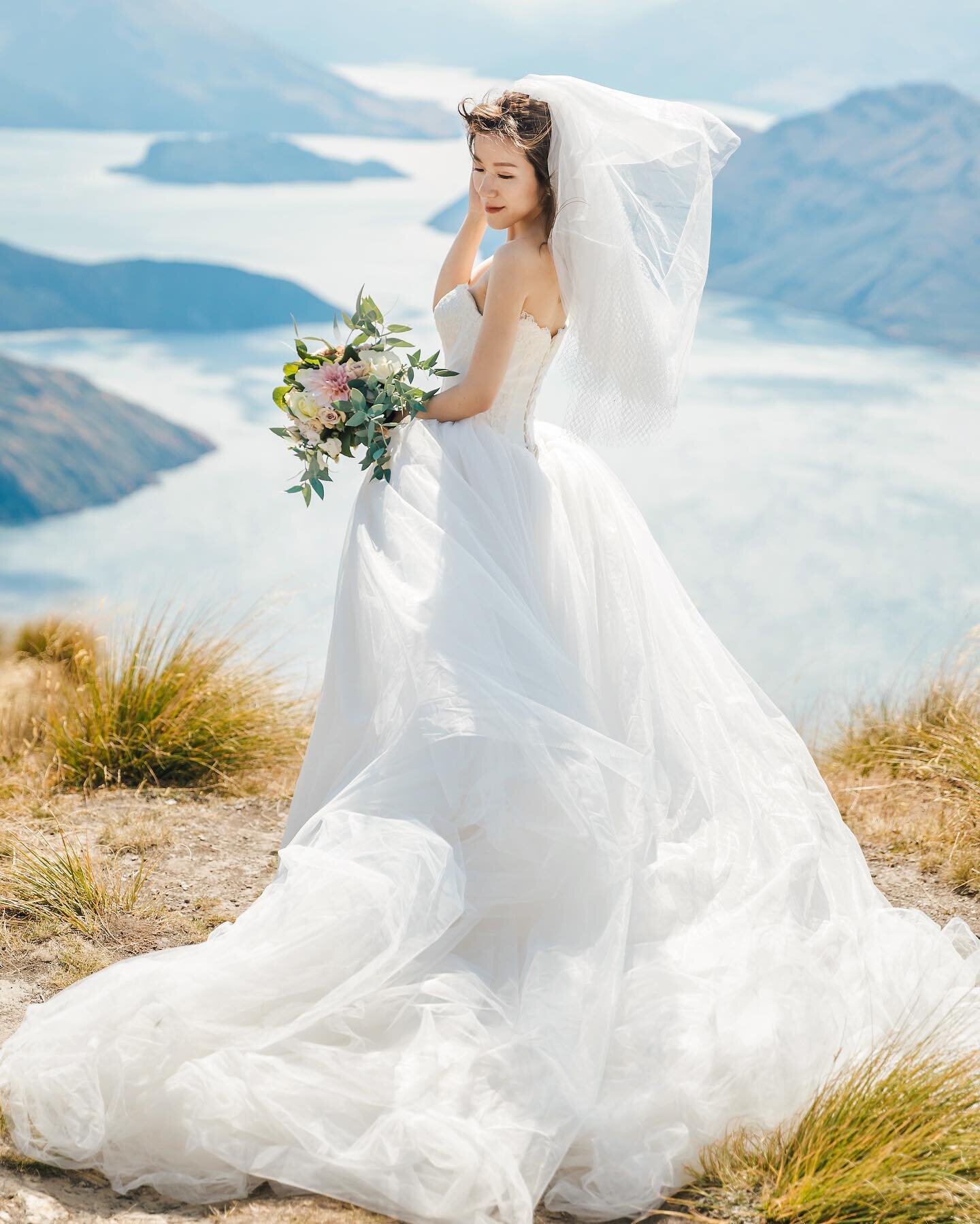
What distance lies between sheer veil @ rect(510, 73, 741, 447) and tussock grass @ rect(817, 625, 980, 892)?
7.16 feet

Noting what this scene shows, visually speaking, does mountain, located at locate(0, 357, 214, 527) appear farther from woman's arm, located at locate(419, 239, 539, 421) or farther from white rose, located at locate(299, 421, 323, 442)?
woman's arm, located at locate(419, 239, 539, 421)

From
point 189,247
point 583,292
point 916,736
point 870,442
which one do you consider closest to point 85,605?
point 583,292

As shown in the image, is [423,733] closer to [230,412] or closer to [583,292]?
[583,292]

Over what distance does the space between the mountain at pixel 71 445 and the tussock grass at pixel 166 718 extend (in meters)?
18.5

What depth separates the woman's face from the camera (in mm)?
3154

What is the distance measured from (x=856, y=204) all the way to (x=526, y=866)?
22523mm

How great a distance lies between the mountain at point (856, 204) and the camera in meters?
21.4

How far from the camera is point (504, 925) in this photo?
273 cm

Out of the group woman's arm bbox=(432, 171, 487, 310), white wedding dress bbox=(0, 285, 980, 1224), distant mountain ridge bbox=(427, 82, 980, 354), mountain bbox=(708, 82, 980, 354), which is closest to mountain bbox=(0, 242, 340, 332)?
distant mountain ridge bbox=(427, 82, 980, 354)

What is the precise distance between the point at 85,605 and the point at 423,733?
3.76 m

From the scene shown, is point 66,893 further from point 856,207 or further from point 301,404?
point 856,207

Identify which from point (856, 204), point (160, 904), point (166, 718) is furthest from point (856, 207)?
point (160, 904)

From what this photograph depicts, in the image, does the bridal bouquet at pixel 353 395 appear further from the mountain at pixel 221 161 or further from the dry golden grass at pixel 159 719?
the mountain at pixel 221 161

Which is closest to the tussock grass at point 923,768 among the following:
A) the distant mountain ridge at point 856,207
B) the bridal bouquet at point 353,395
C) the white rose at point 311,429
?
the bridal bouquet at point 353,395
